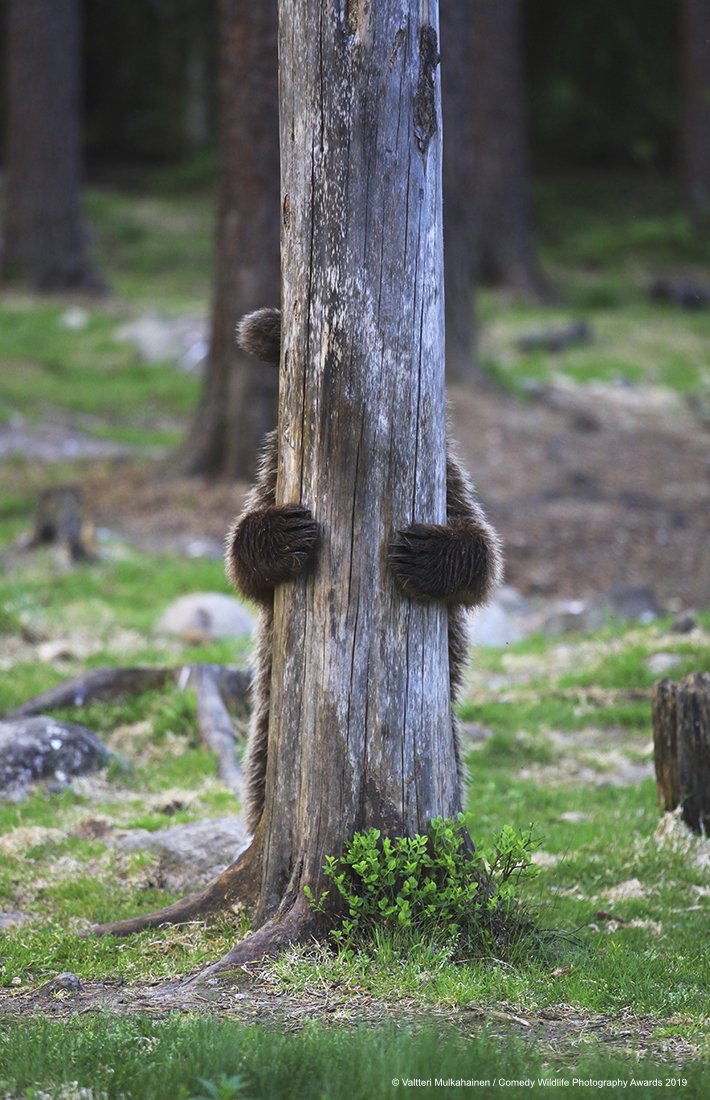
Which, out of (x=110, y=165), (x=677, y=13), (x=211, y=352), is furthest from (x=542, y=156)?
(x=211, y=352)

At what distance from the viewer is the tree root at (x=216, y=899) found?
187 inches

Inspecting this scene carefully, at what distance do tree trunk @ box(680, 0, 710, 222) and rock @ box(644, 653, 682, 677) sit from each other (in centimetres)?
1831

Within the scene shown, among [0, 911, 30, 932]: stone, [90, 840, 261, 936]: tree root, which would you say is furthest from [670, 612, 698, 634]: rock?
[0, 911, 30, 932]: stone

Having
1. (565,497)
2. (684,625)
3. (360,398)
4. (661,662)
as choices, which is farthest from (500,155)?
(360,398)

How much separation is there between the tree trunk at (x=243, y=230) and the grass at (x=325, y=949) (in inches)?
73.7

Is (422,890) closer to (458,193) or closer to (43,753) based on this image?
(43,753)

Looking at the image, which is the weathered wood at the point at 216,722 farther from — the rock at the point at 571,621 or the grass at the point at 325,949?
the rock at the point at 571,621

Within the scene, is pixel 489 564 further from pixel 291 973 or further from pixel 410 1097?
pixel 410 1097

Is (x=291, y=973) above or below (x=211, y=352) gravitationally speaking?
below

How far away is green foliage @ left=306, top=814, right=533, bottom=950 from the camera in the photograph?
4266mm

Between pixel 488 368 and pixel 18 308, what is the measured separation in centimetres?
749

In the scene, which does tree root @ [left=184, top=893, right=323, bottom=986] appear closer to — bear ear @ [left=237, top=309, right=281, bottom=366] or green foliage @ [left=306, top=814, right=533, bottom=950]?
green foliage @ [left=306, top=814, right=533, bottom=950]

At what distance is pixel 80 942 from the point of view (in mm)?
4777

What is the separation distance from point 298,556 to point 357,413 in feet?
1.74
